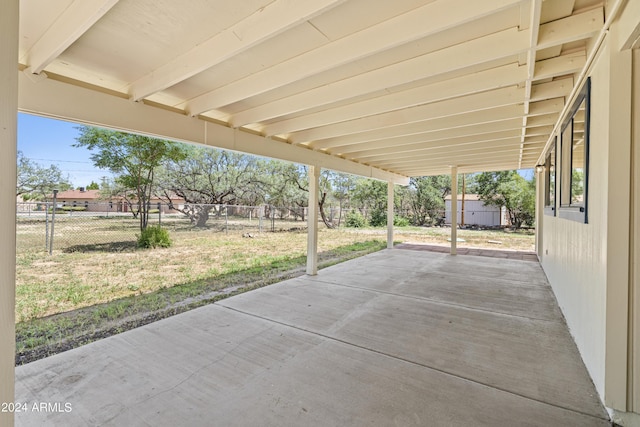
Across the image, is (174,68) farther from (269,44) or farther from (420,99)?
(420,99)

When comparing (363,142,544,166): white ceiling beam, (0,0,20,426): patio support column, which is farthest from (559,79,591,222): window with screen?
(0,0,20,426): patio support column

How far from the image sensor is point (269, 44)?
224 cm

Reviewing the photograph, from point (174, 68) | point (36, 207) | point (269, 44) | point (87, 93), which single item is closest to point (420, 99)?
point (269, 44)

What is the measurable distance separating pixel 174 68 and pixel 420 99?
2.38 m

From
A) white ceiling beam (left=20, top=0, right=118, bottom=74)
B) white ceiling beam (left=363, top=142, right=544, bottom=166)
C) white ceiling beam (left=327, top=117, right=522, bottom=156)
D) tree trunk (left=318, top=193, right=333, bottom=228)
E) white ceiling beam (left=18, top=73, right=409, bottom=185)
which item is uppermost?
white ceiling beam (left=363, top=142, right=544, bottom=166)

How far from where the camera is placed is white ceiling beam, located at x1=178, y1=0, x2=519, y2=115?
1731 millimetres

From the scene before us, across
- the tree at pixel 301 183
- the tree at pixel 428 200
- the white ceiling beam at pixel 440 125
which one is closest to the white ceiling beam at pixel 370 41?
the white ceiling beam at pixel 440 125

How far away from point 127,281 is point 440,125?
581 centimetres

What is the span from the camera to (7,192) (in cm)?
81

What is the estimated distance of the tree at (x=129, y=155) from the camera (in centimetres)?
766

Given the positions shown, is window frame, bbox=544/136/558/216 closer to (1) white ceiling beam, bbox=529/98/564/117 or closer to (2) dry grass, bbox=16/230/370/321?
(1) white ceiling beam, bbox=529/98/564/117

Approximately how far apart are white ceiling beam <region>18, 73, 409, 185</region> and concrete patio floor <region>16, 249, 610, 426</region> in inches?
85.4

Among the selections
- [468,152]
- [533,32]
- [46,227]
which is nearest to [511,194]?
[468,152]

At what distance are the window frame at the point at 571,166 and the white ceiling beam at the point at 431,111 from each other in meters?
→ 0.59
